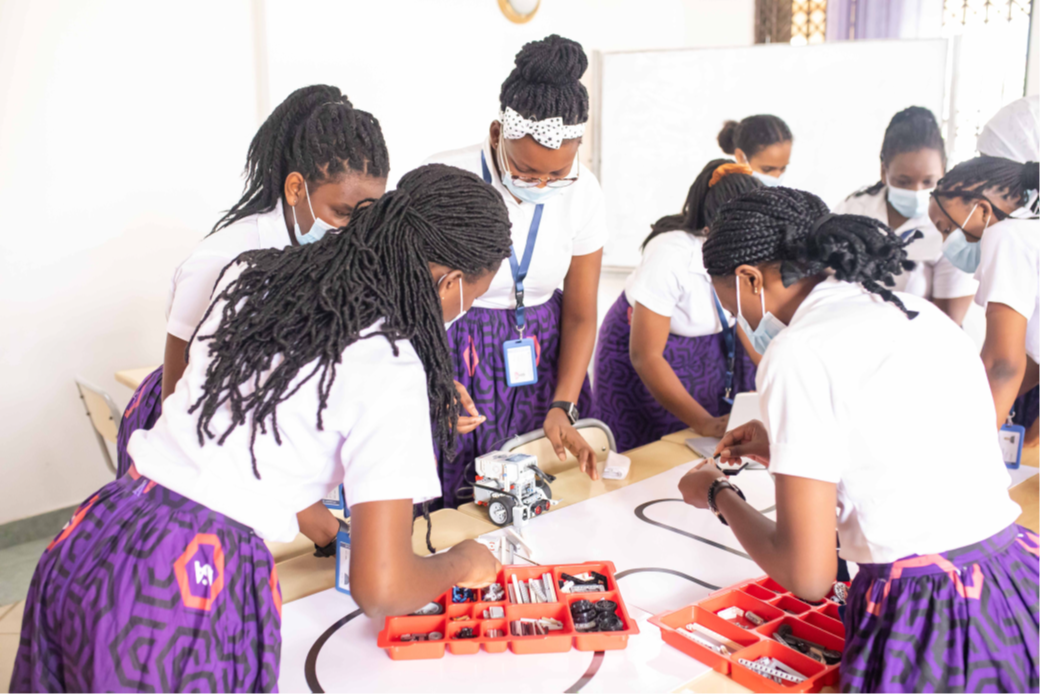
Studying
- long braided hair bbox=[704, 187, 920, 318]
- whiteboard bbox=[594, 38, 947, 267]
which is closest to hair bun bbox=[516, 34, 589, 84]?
long braided hair bbox=[704, 187, 920, 318]

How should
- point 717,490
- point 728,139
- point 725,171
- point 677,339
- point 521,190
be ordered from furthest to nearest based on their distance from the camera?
point 728,139, point 677,339, point 725,171, point 521,190, point 717,490

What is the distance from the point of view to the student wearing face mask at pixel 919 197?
3.17m

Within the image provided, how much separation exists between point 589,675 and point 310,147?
1.11m

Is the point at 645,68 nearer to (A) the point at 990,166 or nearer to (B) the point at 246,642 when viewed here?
(A) the point at 990,166

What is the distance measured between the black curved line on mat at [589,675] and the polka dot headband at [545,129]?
110 cm

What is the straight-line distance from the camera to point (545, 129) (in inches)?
70.7

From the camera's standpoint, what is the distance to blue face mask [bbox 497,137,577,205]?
1921mm

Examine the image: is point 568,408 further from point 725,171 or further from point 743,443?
point 725,171

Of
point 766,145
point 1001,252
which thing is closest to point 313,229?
point 1001,252

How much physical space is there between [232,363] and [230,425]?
3.1 inches

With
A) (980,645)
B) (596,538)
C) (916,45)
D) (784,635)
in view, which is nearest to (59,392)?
(596,538)

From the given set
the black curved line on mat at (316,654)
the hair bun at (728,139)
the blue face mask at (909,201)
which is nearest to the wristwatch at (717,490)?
the black curved line on mat at (316,654)

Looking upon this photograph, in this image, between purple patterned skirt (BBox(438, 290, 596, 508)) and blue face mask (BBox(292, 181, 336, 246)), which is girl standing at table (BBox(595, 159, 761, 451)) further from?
blue face mask (BBox(292, 181, 336, 246))

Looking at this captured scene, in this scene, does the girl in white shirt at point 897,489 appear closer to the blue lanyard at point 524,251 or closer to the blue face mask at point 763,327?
the blue face mask at point 763,327
